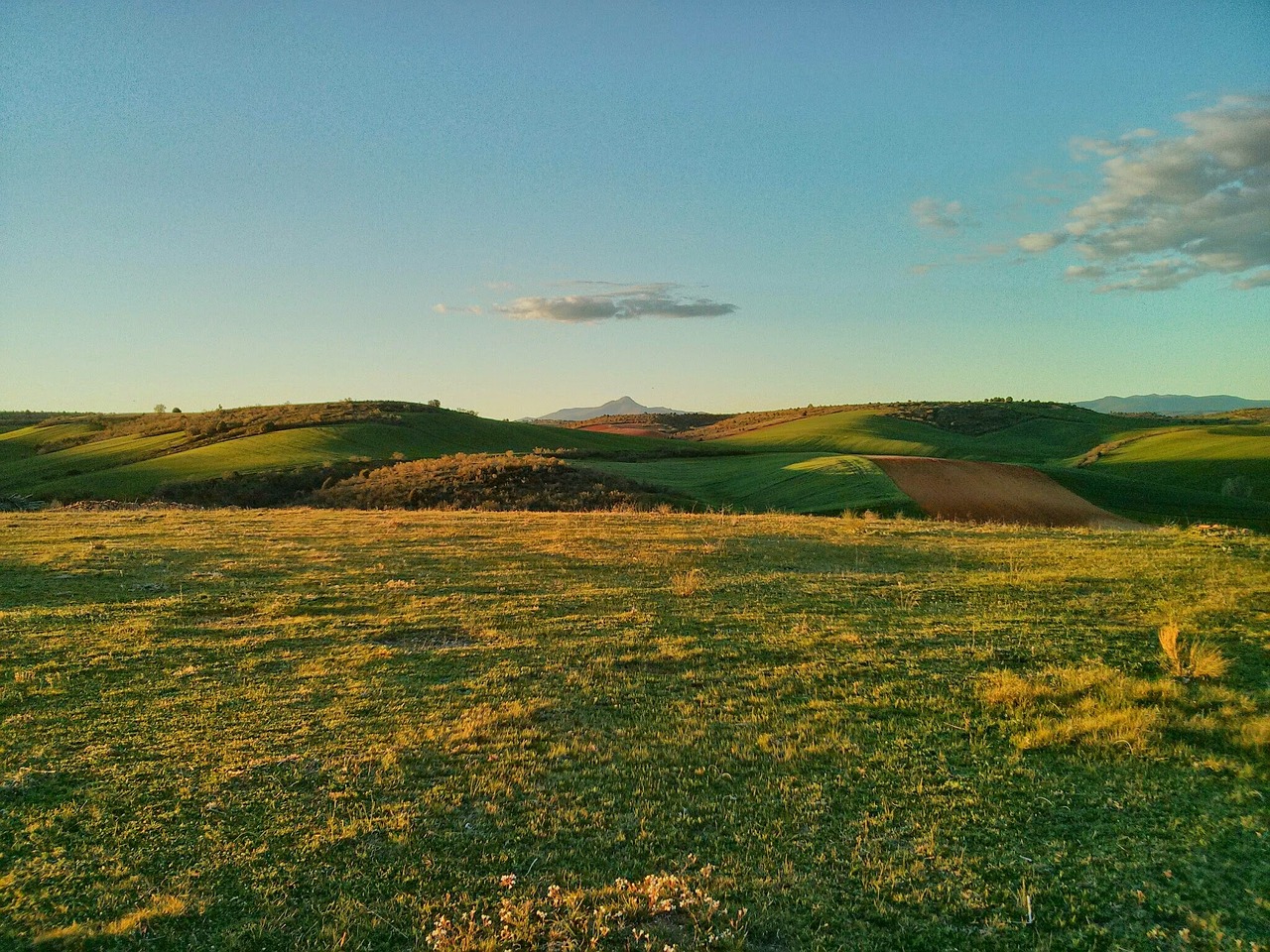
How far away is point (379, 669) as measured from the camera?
945cm

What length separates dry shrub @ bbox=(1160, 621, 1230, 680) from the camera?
8219 mm

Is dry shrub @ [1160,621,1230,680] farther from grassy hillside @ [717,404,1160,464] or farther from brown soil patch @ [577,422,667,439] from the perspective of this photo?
brown soil patch @ [577,422,667,439]

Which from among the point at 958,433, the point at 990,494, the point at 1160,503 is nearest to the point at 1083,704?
the point at 990,494

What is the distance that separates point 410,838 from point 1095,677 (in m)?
7.35

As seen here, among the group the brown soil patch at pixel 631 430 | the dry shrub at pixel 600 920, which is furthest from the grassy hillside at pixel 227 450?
the dry shrub at pixel 600 920

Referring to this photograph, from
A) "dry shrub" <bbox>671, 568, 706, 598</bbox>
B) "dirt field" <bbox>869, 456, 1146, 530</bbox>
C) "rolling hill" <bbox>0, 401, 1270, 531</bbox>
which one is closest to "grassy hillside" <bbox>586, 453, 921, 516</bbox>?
"rolling hill" <bbox>0, 401, 1270, 531</bbox>

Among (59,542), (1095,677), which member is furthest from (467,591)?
(59,542)

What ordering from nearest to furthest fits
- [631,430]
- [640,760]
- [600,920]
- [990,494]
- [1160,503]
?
[600,920] → [640,760] → [990,494] → [1160,503] → [631,430]

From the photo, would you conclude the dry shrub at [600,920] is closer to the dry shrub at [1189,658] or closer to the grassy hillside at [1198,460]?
the dry shrub at [1189,658]

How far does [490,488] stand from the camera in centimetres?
4112

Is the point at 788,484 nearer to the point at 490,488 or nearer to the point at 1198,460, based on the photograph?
the point at 490,488

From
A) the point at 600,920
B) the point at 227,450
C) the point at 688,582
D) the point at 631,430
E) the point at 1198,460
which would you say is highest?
the point at 631,430

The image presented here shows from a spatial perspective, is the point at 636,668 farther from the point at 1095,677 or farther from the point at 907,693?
the point at 1095,677

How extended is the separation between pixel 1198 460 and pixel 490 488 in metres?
67.9
